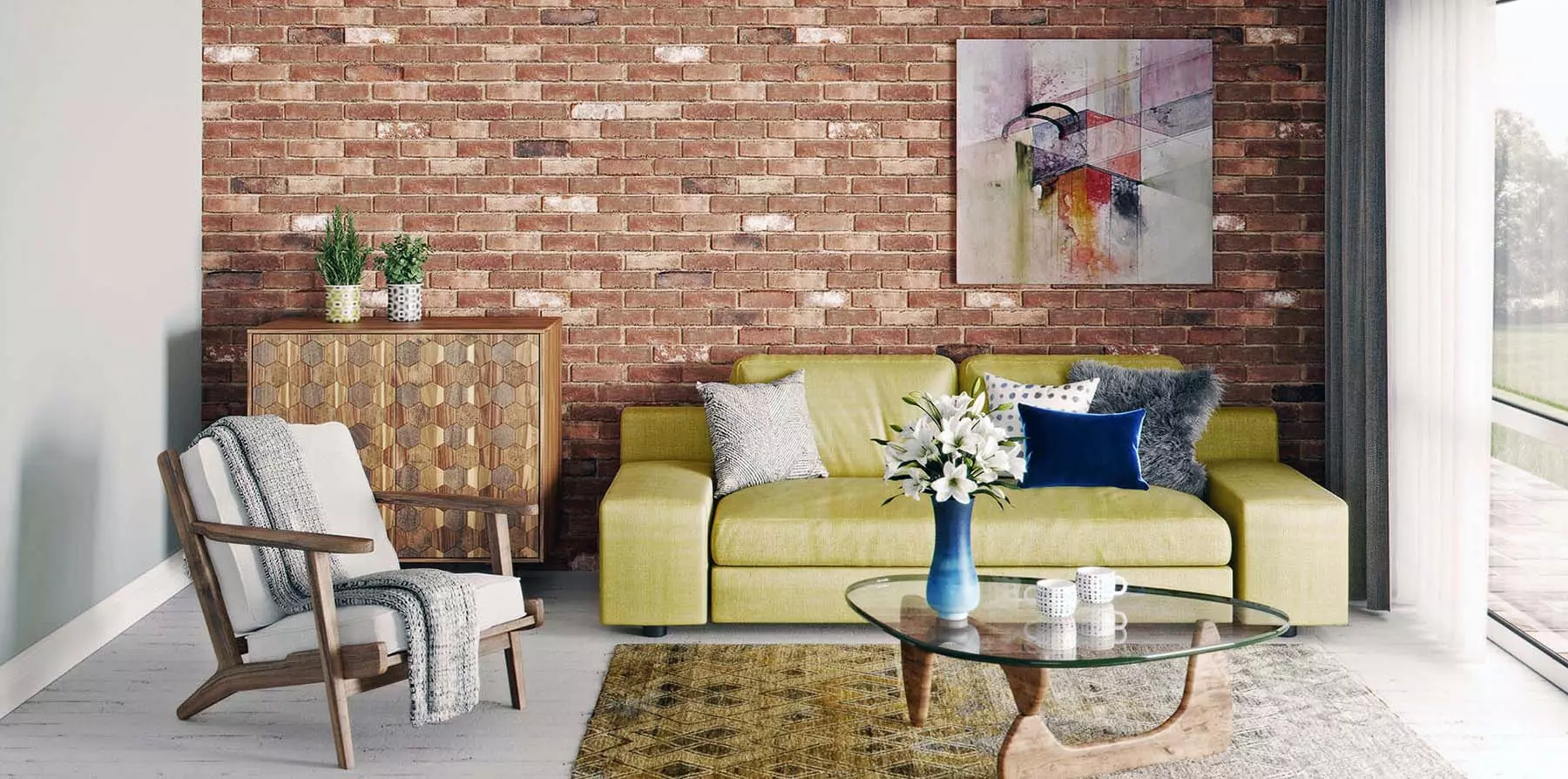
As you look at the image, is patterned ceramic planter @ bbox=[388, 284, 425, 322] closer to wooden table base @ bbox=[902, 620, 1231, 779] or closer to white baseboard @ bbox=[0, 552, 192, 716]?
white baseboard @ bbox=[0, 552, 192, 716]

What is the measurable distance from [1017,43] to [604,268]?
1817 mm

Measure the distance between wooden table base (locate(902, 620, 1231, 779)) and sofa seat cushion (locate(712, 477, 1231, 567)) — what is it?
0.79 metres

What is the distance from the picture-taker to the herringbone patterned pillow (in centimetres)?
477

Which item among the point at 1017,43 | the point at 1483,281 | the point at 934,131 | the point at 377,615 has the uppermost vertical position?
the point at 1017,43

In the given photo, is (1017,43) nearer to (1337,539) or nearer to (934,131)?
(934,131)

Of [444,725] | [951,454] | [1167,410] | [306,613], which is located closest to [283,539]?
[306,613]

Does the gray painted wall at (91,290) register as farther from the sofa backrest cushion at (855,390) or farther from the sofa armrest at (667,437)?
the sofa backrest cushion at (855,390)

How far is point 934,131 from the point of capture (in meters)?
5.29

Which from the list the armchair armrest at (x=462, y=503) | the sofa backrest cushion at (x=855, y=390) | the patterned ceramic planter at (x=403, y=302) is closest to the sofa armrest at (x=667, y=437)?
the sofa backrest cushion at (x=855, y=390)

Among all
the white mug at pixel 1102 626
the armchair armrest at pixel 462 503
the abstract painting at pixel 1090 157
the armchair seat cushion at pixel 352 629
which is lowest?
the armchair seat cushion at pixel 352 629

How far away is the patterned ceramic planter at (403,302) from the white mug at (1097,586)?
2.81m

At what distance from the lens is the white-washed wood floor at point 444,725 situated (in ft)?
11.1

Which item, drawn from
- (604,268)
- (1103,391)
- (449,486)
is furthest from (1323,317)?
(449,486)

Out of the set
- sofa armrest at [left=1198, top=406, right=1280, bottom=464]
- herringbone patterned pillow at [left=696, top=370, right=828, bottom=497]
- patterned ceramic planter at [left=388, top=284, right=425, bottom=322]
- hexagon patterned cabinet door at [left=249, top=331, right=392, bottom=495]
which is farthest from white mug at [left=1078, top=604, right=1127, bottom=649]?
patterned ceramic planter at [left=388, top=284, right=425, bottom=322]
